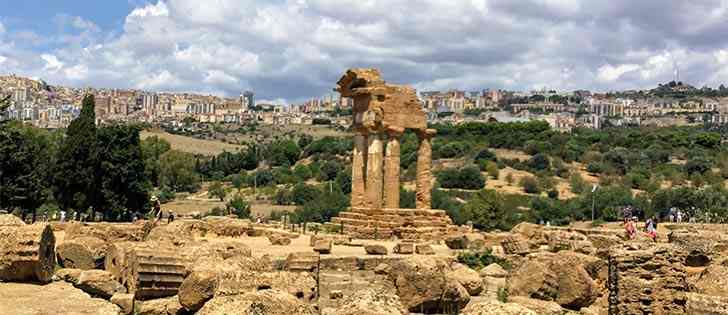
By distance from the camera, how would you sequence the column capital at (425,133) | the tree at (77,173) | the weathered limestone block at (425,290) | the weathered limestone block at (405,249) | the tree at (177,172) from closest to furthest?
the weathered limestone block at (425,290), the weathered limestone block at (405,249), the column capital at (425,133), the tree at (77,173), the tree at (177,172)

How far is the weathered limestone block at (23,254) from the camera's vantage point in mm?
9117

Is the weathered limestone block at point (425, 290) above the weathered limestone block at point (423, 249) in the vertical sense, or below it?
Answer: above

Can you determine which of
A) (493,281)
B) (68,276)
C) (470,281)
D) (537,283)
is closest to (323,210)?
(493,281)

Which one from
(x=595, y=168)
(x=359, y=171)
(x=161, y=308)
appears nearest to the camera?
(x=161, y=308)

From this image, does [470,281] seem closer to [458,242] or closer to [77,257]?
[77,257]

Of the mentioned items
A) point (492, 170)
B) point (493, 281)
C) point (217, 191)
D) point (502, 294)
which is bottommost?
point (217, 191)

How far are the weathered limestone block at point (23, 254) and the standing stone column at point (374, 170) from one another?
19367 mm

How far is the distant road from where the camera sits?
11280 cm

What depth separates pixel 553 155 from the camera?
80.8 metres

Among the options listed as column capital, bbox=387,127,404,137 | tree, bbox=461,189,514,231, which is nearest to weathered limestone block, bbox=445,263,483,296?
column capital, bbox=387,127,404,137

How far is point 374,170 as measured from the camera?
2848 cm

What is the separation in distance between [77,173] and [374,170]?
16.2 metres

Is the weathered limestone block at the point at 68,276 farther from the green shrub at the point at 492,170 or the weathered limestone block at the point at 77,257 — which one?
the green shrub at the point at 492,170

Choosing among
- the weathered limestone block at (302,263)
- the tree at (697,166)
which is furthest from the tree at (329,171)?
the weathered limestone block at (302,263)
